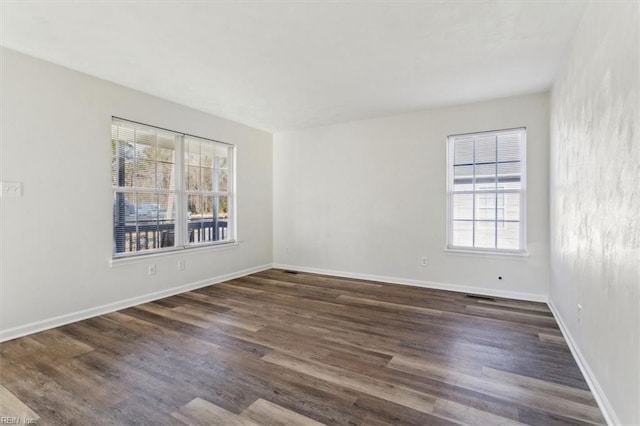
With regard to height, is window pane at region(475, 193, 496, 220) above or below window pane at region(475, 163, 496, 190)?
below

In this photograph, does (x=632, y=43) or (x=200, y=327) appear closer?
(x=632, y=43)

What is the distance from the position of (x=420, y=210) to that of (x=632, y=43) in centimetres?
335

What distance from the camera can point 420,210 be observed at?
473cm

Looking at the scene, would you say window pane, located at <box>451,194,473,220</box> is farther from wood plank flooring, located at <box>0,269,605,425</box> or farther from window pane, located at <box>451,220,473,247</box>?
wood plank flooring, located at <box>0,269,605,425</box>

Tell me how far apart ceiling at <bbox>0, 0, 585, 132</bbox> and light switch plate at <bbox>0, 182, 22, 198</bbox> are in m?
1.21

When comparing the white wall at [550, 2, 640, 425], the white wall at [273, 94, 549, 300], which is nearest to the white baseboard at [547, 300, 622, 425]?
the white wall at [550, 2, 640, 425]

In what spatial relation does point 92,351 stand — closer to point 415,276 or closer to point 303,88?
point 303,88

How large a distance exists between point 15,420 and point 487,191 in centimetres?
496

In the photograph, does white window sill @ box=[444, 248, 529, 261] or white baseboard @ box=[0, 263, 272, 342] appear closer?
white baseboard @ box=[0, 263, 272, 342]

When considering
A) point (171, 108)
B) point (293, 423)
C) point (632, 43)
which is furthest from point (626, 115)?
point (171, 108)

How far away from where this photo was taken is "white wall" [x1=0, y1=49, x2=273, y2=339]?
9.48 ft

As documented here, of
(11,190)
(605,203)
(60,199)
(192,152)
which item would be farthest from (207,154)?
(605,203)

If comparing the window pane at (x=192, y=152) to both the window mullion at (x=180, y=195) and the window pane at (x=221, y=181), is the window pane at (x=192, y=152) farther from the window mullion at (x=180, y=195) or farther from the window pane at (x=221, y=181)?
the window pane at (x=221, y=181)

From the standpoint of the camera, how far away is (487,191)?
4344mm
